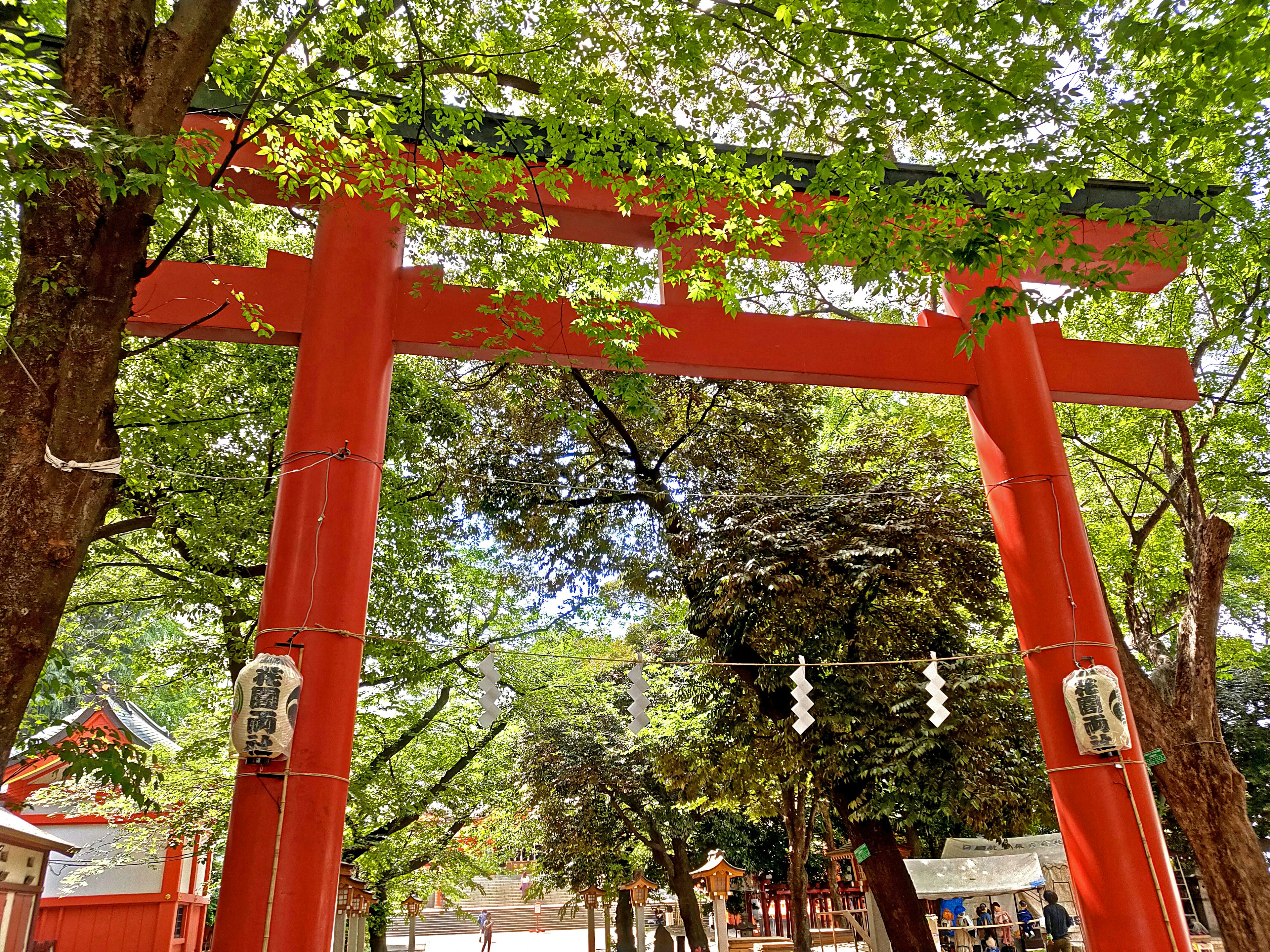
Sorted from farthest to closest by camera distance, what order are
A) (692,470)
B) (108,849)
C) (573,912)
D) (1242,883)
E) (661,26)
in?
(573,912) → (108,849) → (692,470) → (1242,883) → (661,26)

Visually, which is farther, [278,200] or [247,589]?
[247,589]

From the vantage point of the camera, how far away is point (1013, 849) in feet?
42.5

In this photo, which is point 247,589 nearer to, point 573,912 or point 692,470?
point 692,470

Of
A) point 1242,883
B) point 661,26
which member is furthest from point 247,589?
point 1242,883

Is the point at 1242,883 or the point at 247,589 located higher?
the point at 247,589

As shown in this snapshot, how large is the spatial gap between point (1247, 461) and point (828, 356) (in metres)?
5.57

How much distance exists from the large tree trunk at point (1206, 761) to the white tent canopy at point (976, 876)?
18.6 ft

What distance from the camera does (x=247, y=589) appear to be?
7.86 m

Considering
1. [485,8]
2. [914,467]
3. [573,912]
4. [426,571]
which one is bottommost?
[573,912]

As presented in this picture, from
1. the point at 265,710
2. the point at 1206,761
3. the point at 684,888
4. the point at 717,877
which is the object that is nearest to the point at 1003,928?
the point at 717,877

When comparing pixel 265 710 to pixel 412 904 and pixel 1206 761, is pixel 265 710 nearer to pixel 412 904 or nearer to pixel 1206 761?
pixel 1206 761

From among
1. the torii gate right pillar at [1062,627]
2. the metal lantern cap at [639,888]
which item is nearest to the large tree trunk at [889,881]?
the torii gate right pillar at [1062,627]

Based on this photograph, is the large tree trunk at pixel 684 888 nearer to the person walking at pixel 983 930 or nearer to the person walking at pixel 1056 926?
the person walking at pixel 983 930

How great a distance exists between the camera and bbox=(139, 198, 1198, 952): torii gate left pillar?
456 cm
